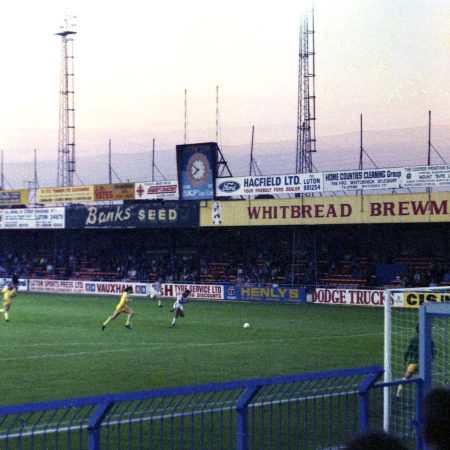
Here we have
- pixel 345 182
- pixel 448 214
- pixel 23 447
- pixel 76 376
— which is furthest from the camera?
pixel 345 182

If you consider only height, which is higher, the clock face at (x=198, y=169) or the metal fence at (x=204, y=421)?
the clock face at (x=198, y=169)

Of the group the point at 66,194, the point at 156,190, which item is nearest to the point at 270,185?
the point at 156,190

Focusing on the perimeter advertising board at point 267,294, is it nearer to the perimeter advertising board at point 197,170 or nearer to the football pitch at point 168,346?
the football pitch at point 168,346

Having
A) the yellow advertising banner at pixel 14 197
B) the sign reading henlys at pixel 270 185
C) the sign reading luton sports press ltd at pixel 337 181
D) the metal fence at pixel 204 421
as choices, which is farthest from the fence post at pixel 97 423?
the yellow advertising banner at pixel 14 197

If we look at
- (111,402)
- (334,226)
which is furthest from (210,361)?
(334,226)

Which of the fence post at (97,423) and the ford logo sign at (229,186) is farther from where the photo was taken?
the ford logo sign at (229,186)

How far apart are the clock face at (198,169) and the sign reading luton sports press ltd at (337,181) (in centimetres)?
97

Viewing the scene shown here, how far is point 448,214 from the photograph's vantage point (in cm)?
4569

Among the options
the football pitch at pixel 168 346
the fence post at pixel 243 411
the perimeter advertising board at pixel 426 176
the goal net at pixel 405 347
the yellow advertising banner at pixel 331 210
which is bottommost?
the football pitch at pixel 168 346

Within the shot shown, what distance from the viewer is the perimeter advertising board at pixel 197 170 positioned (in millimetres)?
54594

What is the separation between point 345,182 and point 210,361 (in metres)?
26.8

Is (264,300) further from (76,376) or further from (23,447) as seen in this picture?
(23,447)

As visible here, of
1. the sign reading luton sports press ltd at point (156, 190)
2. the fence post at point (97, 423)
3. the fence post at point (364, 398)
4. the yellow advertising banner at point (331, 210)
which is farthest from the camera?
the sign reading luton sports press ltd at point (156, 190)

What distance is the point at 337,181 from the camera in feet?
162
